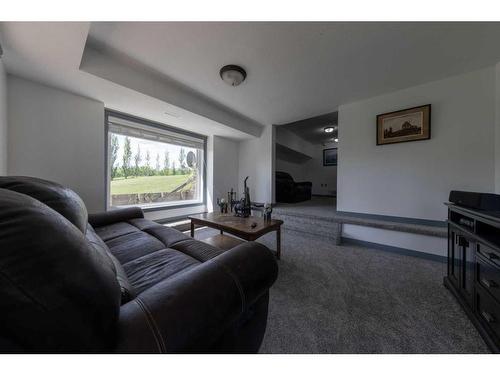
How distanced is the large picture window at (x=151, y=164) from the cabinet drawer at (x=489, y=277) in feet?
11.8

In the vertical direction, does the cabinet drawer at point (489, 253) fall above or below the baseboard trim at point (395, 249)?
above

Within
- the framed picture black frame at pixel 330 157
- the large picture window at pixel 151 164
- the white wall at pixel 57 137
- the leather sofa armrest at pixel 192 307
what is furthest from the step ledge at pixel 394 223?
the framed picture black frame at pixel 330 157

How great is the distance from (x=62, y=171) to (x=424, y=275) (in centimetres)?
385

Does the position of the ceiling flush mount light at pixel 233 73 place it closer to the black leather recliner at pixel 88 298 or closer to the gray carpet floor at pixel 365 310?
the black leather recliner at pixel 88 298

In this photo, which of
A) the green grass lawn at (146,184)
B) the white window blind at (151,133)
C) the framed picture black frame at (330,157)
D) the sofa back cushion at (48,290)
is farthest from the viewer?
the framed picture black frame at (330,157)

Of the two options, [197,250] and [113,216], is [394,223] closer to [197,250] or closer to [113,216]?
[197,250]

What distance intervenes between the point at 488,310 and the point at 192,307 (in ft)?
5.48

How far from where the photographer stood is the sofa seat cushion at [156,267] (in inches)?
37.9

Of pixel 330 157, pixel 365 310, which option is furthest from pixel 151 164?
pixel 330 157

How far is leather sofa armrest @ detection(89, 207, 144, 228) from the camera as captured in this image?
5.84 feet

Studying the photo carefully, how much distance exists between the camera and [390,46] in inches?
60.8

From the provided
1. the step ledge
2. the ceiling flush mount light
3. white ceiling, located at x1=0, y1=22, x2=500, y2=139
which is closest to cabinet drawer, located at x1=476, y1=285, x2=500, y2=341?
the step ledge
